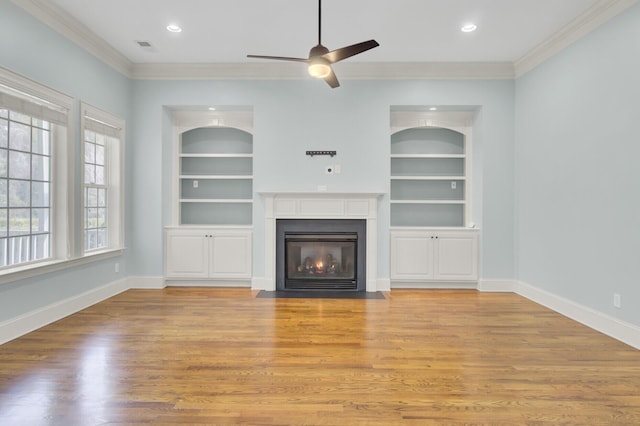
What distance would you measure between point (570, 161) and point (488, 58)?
180 centimetres

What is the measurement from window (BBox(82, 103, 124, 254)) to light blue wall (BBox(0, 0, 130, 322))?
187 millimetres

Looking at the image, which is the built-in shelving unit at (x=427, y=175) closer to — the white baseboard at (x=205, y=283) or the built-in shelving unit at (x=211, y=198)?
the built-in shelving unit at (x=211, y=198)

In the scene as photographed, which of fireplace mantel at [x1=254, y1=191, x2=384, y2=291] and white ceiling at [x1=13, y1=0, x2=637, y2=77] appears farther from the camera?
fireplace mantel at [x1=254, y1=191, x2=384, y2=291]

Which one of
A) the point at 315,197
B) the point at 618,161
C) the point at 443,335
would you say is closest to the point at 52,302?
the point at 315,197

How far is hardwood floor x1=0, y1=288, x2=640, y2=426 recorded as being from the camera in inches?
80.2

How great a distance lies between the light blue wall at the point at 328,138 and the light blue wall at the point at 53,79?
1.90 feet

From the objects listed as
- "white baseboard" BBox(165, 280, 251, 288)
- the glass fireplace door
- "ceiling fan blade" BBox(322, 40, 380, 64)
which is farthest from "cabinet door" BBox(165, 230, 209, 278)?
"ceiling fan blade" BBox(322, 40, 380, 64)

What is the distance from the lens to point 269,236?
198 inches

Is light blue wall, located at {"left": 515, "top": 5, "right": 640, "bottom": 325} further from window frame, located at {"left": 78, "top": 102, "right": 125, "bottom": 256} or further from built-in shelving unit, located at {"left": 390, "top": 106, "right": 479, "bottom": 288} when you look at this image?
window frame, located at {"left": 78, "top": 102, "right": 125, "bottom": 256}

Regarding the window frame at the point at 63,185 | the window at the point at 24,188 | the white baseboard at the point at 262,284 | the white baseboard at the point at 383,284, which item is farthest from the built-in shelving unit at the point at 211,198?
the white baseboard at the point at 383,284

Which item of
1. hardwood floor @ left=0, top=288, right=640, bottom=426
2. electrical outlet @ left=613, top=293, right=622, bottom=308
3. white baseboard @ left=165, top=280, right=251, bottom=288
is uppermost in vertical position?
electrical outlet @ left=613, top=293, right=622, bottom=308

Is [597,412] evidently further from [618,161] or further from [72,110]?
[72,110]

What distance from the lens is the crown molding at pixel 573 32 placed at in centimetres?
334

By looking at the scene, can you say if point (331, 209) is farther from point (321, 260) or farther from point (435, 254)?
point (435, 254)
